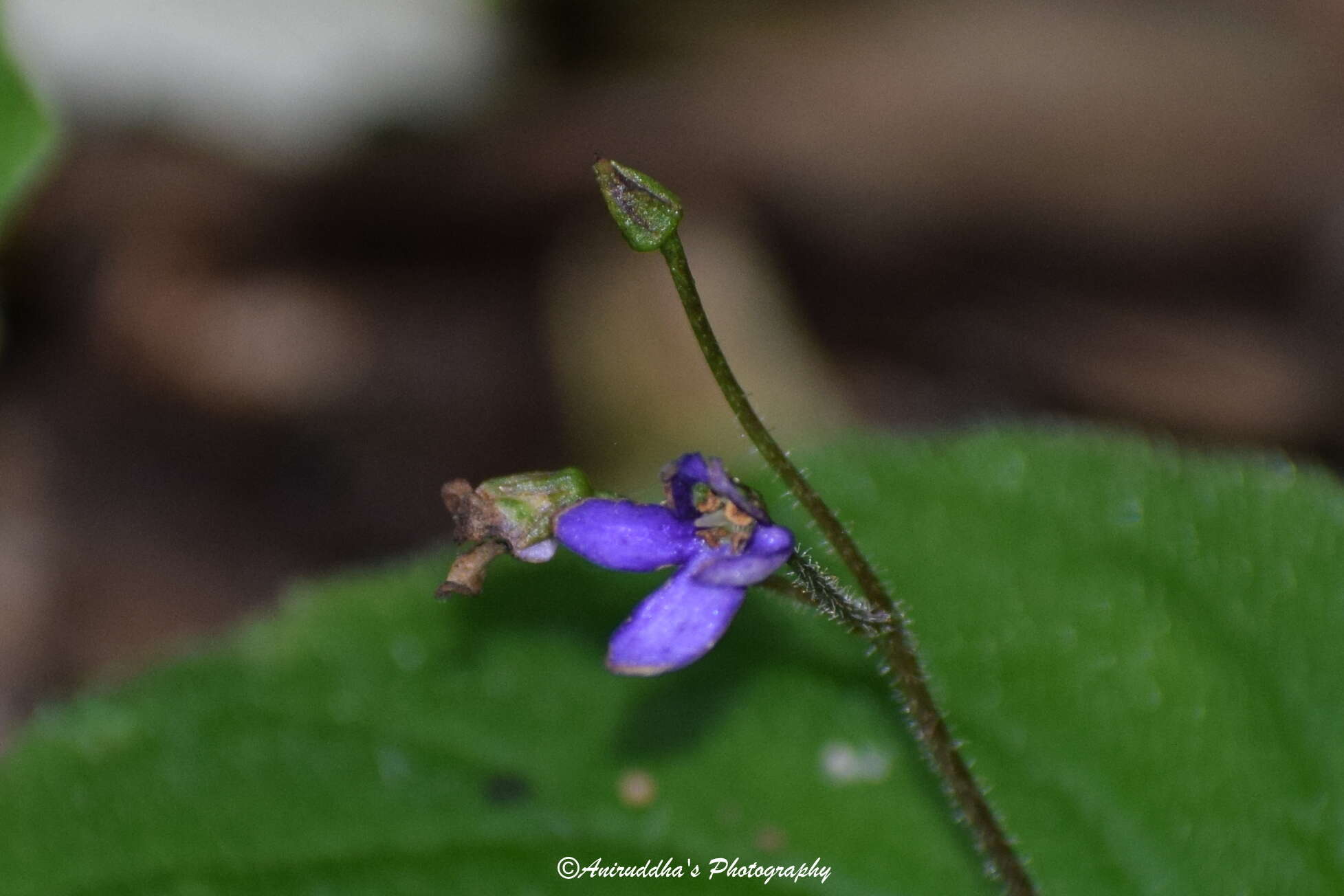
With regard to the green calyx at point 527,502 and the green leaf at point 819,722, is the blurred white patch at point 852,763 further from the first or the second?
the green calyx at point 527,502

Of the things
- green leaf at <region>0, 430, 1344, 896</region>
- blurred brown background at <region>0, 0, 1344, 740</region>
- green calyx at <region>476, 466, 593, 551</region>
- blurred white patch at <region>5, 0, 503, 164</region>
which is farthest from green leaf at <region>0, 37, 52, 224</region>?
blurred white patch at <region>5, 0, 503, 164</region>

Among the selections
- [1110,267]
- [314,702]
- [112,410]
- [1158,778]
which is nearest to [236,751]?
[314,702]

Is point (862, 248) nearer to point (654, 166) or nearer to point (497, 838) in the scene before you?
point (654, 166)

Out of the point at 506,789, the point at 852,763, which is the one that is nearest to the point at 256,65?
the point at 506,789

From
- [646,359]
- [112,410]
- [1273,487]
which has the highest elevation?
[1273,487]

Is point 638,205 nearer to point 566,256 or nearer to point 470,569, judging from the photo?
point 470,569

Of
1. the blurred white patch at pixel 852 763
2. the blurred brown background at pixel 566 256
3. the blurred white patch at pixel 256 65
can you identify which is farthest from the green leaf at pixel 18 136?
the blurred white patch at pixel 256 65

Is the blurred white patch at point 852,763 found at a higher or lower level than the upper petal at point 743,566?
lower
